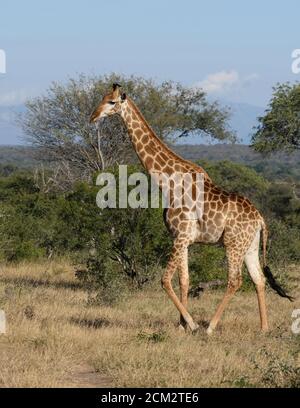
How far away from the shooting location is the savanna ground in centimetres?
698

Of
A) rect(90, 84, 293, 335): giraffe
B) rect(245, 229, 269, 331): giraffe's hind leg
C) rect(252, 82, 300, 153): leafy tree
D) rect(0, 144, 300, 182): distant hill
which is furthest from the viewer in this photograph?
rect(0, 144, 300, 182): distant hill

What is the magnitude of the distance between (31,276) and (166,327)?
656 cm

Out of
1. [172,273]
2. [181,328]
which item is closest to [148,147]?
[172,273]

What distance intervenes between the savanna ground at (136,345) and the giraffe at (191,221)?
0.53 m

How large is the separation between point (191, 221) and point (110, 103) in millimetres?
1690

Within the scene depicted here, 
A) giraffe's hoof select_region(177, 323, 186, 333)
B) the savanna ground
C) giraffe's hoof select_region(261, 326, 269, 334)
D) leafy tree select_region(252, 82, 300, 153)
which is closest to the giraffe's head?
the savanna ground

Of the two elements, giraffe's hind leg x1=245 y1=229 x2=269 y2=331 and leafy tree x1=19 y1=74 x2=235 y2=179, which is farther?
leafy tree x1=19 y1=74 x2=235 y2=179

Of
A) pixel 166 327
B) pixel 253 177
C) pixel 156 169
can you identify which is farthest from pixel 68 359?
pixel 253 177

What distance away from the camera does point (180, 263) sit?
9.54 meters

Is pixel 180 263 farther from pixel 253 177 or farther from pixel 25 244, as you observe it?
pixel 253 177

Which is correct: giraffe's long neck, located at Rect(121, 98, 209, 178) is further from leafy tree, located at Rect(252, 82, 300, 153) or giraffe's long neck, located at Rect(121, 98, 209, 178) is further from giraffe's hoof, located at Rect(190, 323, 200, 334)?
leafy tree, located at Rect(252, 82, 300, 153)

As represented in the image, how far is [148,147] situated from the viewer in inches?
393

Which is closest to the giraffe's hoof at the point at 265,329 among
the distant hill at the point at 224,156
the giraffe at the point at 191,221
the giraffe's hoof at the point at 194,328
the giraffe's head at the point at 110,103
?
the giraffe at the point at 191,221

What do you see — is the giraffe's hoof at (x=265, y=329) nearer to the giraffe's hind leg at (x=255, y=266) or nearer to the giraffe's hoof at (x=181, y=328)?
the giraffe's hind leg at (x=255, y=266)
